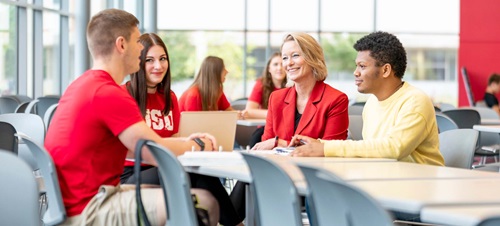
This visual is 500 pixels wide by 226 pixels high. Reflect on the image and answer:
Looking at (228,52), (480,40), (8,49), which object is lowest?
(8,49)

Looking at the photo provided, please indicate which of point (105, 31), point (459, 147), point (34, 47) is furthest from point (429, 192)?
point (34, 47)

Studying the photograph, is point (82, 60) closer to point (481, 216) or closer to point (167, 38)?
point (167, 38)

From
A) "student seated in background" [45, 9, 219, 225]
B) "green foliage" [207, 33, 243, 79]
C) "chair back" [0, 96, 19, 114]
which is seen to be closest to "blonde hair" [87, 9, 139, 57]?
"student seated in background" [45, 9, 219, 225]

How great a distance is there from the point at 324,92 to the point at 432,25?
11.4 m

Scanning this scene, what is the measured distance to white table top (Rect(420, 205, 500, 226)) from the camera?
209 centimetres

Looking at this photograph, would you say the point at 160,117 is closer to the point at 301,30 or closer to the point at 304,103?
the point at 304,103

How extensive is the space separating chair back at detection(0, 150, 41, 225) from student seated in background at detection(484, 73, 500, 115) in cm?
1175

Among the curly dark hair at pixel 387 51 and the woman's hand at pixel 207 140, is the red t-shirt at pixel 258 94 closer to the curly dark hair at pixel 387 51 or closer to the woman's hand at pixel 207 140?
the curly dark hair at pixel 387 51

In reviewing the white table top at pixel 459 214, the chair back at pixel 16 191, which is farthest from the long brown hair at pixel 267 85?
the white table top at pixel 459 214

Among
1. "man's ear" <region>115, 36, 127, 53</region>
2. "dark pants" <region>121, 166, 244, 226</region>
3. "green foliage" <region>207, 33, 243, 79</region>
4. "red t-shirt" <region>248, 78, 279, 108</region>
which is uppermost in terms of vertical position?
"green foliage" <region>207, 33, 243, 79</region>

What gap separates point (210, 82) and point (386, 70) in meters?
3.14

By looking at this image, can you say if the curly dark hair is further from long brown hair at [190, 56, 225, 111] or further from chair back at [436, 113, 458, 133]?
long brown hair at [190, 56, 225, 111]

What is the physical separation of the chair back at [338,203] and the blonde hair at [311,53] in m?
2.11

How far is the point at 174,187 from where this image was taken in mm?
2797
